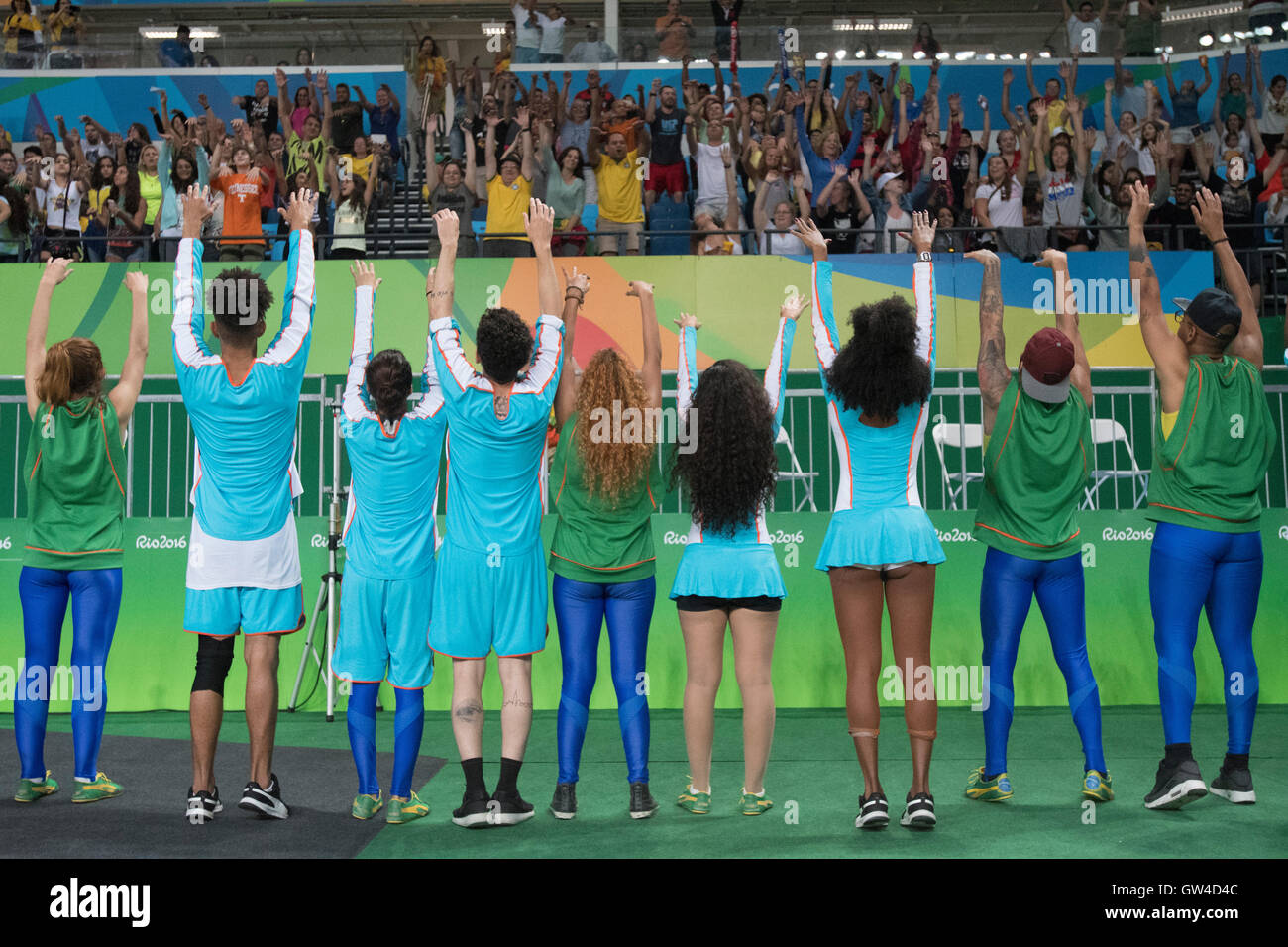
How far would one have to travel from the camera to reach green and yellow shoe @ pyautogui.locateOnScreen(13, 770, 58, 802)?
567 centimetres

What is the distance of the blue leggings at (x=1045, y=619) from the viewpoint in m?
5.41

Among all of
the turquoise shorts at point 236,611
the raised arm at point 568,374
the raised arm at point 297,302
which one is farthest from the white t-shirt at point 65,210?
the raised arm at point 568,374

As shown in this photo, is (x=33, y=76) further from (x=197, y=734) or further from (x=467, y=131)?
(x=197, y=734)

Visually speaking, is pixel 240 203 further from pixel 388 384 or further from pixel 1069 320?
pixel 1069 320

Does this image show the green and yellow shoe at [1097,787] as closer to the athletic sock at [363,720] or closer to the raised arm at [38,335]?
the athletic sock at [363,720]

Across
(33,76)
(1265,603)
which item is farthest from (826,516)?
(33,76)

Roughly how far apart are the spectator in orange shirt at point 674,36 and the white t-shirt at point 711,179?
129 inches

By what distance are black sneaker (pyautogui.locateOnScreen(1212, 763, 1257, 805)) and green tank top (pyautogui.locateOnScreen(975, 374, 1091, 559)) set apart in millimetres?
1190

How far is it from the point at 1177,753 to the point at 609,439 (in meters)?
2.78

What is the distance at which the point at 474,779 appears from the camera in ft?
16.9

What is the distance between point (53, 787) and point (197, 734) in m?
1.14

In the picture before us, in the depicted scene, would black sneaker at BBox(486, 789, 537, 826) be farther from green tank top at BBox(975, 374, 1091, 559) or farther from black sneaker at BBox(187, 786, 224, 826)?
green tank top at BBox(975, 374, 1091, 559)

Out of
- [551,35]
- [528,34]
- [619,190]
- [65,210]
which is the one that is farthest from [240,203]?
[551,35]

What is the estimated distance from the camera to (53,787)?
583 cm
